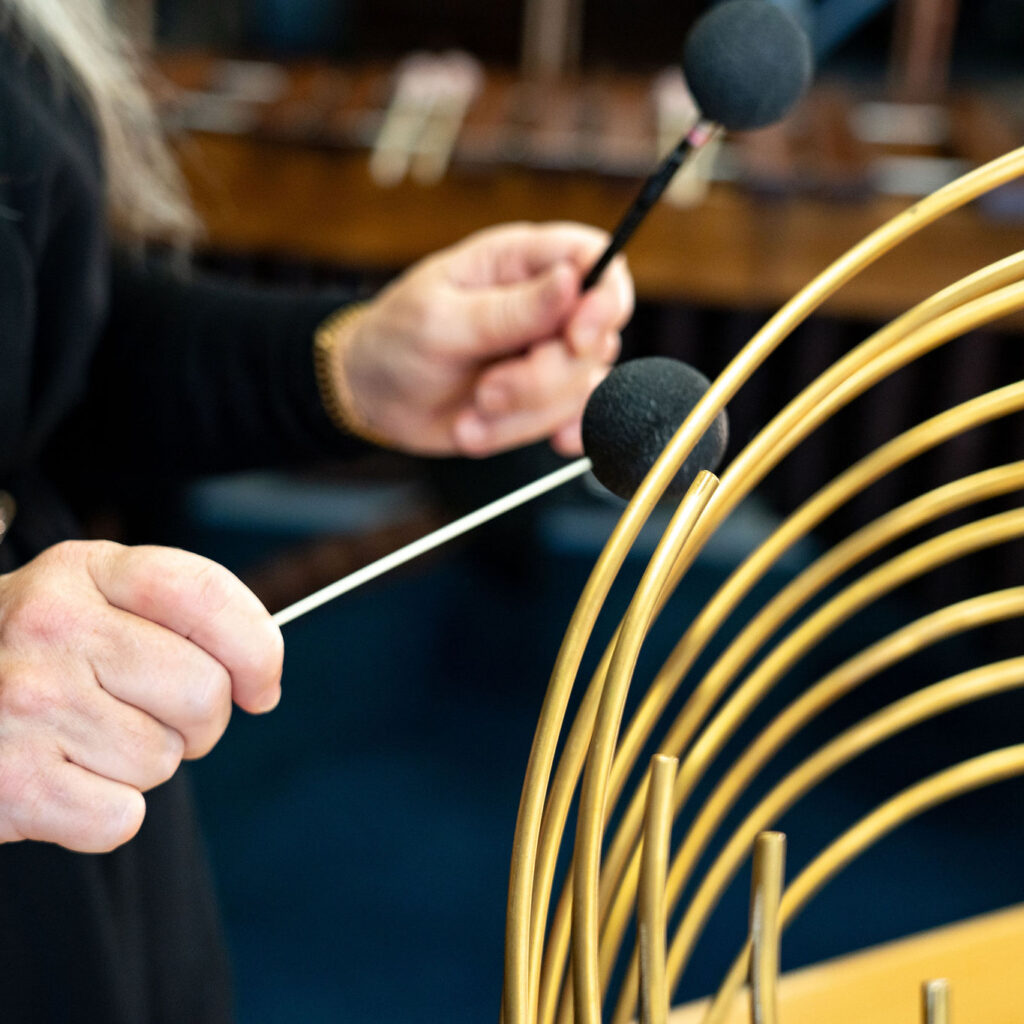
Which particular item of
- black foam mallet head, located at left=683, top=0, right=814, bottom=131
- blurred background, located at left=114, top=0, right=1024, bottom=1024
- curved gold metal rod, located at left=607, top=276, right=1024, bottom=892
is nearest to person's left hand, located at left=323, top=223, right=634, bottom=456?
black foam mallet head, located at left=683, top=0, right=814, bottom=131

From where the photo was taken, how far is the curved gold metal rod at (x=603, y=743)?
23 centimetres

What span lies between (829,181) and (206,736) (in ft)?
2.88

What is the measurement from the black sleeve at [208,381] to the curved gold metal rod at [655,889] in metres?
0.44

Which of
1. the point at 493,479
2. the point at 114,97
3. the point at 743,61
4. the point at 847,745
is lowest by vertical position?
the point at 847,745

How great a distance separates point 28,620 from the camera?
0.98ft

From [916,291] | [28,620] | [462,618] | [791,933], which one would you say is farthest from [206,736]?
[462,618]

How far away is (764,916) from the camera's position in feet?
0.84

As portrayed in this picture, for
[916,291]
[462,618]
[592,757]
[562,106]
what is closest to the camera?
[592,757]

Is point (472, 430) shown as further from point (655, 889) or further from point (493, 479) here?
point (493, 479)

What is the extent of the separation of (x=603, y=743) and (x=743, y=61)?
0.24 metres

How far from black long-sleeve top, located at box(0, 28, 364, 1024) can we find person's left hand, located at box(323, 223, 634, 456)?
0.05 meters

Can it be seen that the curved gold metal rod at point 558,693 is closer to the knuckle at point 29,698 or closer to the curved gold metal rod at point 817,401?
the curved gold metal rod at point 817,401

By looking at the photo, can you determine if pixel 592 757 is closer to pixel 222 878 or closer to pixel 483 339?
pixel 483 339

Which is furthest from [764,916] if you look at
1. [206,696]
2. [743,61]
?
[743,61]
